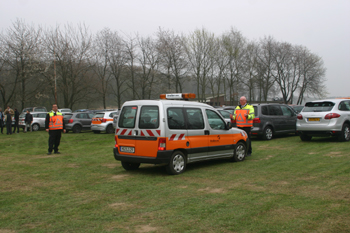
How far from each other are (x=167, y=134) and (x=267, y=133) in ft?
29.9

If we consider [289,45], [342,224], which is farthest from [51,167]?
[289,45]

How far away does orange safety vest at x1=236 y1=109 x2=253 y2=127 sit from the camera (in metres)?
10.5

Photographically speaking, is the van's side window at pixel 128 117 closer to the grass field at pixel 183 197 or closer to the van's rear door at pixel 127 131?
the van's rear door at pixel 127 131

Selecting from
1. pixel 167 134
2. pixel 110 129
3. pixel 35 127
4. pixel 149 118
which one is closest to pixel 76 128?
pixel 110 129

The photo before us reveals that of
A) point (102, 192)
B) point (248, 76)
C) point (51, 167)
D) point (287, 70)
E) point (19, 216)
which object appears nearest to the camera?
point (19, 216)

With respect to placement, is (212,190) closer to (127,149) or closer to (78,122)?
(127,149)

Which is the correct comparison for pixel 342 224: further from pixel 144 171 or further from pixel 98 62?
pixel 98 62

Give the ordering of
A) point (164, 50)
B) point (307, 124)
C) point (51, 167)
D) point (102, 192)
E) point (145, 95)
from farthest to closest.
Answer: point (145, 95), point (164, 50), point (307, 124), point (51, 167), point (102, 192)

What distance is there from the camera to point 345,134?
1328 centimetres

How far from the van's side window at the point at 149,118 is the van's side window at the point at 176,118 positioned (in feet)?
1.08

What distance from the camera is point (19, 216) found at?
4961 millimetres

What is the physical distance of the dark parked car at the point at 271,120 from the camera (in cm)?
1517

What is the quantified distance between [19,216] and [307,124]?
466 inches

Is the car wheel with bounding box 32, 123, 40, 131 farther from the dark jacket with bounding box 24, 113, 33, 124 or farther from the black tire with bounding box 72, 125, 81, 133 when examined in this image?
the black tire with bounding box 72, 125, 81, 133
